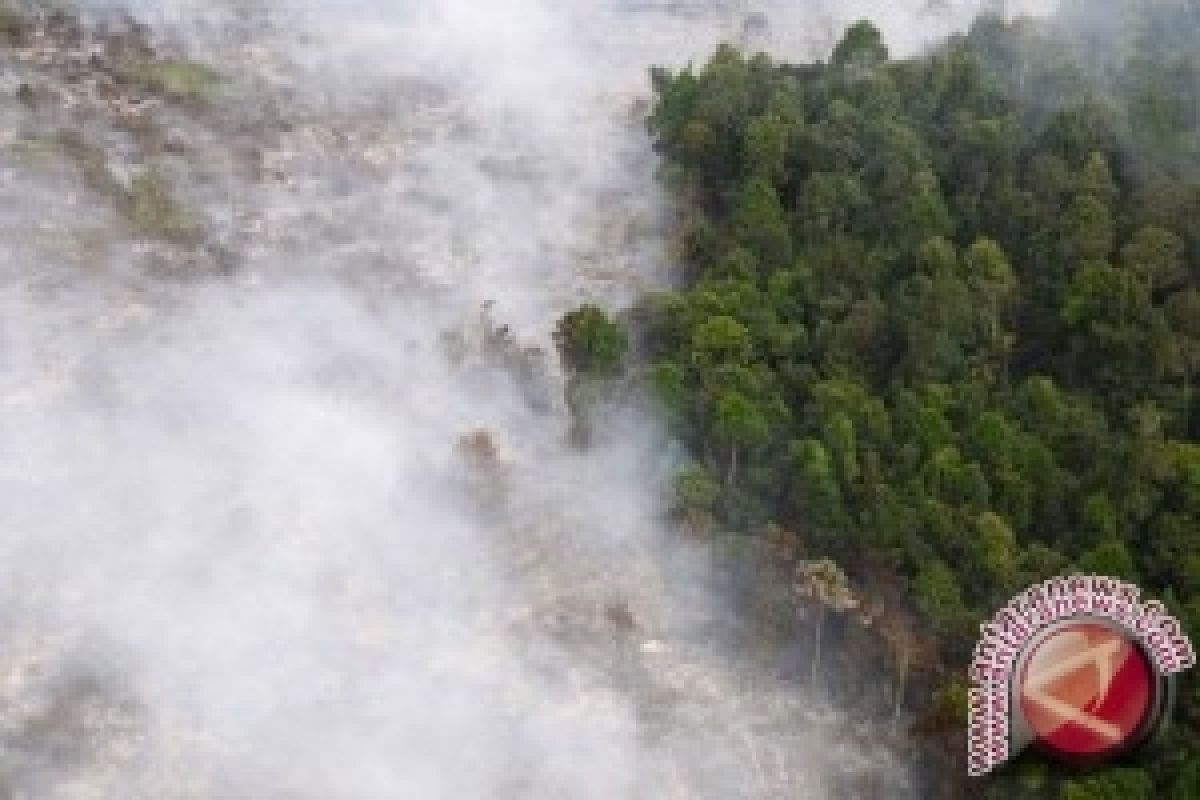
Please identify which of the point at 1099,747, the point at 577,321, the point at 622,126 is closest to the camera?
the point at 1099,747

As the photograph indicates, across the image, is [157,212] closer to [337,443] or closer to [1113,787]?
[337,443]

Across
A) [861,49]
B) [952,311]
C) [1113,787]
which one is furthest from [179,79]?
[1113,787]

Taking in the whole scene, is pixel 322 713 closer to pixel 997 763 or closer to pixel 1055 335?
pixel 997 763

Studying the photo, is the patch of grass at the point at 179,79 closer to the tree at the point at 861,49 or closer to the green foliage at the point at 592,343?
the green foliage at the point at 592,343

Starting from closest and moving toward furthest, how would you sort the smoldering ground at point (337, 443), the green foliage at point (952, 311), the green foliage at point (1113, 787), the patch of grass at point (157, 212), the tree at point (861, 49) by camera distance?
the green foliage at point (1113, 787), the smoldering ground at point (337, 443), the green foliage at point (952, 311), the patch of grass at point (157, 212), the tree at point (861, 49)

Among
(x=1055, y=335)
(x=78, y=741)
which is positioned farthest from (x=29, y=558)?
(x=1055, y=335)

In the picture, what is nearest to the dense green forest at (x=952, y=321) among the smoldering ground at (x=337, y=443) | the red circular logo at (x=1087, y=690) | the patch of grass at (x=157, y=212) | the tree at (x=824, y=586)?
the red circular logo at (x=1087, y=690)
